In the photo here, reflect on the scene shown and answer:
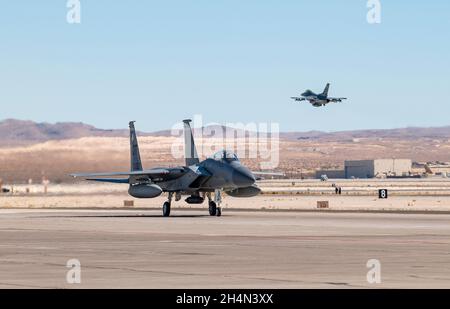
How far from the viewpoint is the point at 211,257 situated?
27.2 metres

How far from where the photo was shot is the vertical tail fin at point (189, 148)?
6042cm

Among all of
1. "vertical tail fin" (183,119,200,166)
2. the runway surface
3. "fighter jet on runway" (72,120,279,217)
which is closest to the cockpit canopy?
"fighter jet on runway" (72,120,279,217)

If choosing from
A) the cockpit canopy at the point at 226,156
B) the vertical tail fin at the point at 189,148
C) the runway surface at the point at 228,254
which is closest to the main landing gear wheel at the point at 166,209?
the vertical tail fin at the point at 189,148

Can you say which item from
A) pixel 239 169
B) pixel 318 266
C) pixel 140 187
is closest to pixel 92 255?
pixel 318 266

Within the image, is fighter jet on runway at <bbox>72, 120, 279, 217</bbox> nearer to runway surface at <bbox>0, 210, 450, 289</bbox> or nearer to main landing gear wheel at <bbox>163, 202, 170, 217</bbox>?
main landing gear wheel at <bbox>163, 202, 170, 217</bbox>

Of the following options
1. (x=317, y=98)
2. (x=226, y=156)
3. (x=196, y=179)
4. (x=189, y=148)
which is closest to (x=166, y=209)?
(x=196, y=179)

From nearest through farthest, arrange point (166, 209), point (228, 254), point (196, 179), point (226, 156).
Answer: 1. point (228, 254)
2. point (226, 156)
3. point (196, 179)
4. point (166, 209)

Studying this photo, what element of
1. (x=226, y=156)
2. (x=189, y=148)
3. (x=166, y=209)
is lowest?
(x=166, y=209)

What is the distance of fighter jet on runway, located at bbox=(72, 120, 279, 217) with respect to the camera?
183ft

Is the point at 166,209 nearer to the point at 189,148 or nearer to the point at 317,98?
the point at 189,148

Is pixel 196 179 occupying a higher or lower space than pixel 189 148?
lower

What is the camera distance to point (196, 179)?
191 ft

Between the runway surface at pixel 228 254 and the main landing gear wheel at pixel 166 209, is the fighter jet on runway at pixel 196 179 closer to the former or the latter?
the main landing gear wheel at pixel 166 209

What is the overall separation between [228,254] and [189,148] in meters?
33.0
